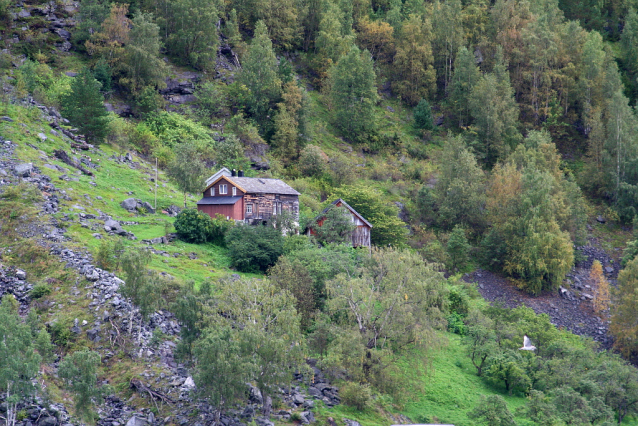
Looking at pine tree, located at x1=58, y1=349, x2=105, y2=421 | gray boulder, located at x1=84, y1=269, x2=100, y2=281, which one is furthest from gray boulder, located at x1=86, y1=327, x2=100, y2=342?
pine tree, located at x1=58, y1=349, x2=105, y2=421

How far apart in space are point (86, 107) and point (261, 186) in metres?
19.1

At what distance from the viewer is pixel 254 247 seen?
49875 millimetres

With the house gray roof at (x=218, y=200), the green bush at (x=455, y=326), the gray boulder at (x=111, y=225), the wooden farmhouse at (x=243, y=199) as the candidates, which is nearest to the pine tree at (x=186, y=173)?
the house gray roof at (x=218, y=200)

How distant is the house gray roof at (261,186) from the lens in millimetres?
58050

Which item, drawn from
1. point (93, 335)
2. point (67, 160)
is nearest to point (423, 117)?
point (67, 160)

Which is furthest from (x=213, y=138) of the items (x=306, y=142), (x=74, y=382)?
(x=74, y=382)

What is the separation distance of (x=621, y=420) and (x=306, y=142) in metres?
49.0

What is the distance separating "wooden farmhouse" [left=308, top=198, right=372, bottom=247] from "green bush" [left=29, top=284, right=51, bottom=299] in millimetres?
28612

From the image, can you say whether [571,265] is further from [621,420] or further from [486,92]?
[486,92]

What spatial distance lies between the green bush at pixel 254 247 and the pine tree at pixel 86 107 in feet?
66.3

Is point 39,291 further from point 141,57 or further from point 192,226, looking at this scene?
point 141,57

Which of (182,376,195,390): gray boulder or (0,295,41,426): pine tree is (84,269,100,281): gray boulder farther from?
(0,295,41,426): pine tree

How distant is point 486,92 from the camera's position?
285ft

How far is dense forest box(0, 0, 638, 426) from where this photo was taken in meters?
32.6
